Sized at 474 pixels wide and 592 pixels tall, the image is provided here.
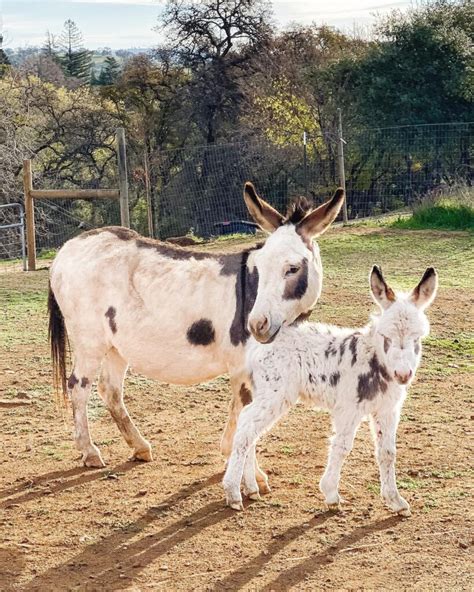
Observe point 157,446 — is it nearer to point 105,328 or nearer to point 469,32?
point 105,328

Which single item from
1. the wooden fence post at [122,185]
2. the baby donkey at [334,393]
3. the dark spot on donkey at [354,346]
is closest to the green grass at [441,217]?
the wooden fence post at [122,185]

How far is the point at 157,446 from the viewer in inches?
248

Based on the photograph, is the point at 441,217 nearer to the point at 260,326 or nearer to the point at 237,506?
the point at 260,326

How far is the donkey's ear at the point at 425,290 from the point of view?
4750 millimetres

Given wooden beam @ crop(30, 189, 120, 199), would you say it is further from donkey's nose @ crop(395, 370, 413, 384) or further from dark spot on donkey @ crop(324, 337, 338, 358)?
donkey's nose @ crop(395, 370, 413, 384)

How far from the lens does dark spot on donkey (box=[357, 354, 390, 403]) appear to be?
4922mm

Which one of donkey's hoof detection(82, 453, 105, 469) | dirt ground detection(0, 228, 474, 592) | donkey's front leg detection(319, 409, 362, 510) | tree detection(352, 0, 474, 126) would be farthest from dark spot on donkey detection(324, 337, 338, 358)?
tree detection(352, 0, 474, 126)

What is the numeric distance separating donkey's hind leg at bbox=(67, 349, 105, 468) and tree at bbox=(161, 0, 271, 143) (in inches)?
855

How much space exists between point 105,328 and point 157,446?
38.3 inches

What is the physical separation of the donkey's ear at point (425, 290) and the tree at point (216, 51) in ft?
74.8

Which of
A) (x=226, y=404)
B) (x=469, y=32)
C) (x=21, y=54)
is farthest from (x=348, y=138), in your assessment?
(x=21, y=54)

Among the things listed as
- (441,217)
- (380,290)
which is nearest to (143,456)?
(380,290)

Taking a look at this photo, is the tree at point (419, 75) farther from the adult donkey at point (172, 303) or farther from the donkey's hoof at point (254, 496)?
the donkey's hoof at point (254, 496)

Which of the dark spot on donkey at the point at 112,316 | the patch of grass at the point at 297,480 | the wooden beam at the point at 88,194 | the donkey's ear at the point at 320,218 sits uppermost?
the wooden beam at the point at 88,194
